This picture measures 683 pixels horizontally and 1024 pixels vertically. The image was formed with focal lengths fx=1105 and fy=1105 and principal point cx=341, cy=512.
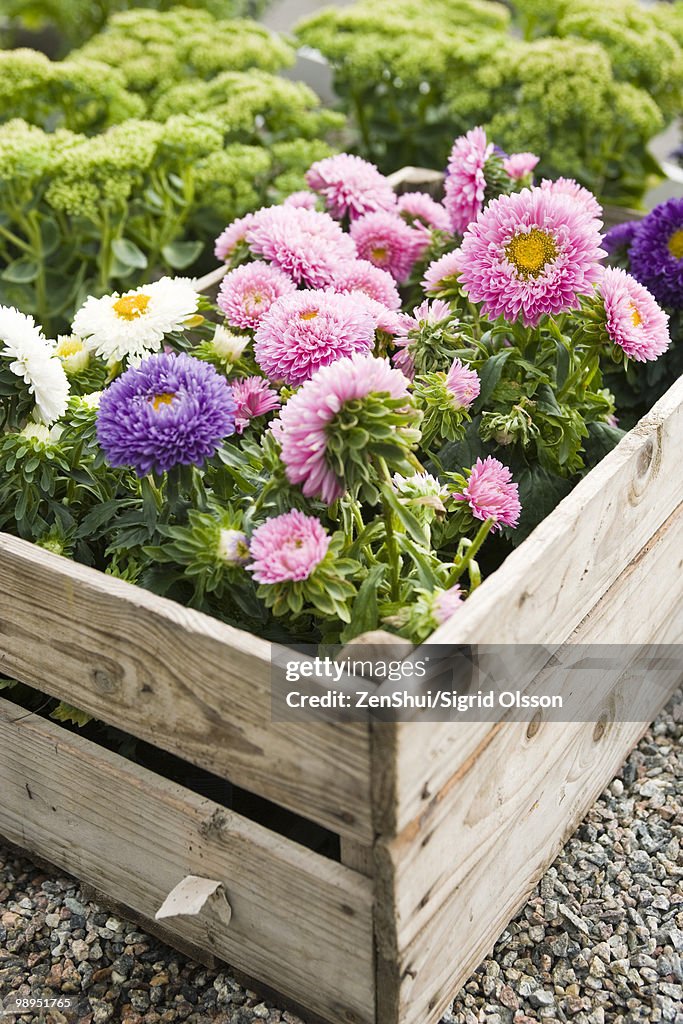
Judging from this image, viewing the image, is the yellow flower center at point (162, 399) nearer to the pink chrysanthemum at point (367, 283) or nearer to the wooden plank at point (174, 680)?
the wooden plank at point (174, 680)

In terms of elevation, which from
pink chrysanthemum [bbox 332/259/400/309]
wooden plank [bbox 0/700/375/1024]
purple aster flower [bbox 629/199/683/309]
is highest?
purple aster flower [bbox 629/199/683/309]

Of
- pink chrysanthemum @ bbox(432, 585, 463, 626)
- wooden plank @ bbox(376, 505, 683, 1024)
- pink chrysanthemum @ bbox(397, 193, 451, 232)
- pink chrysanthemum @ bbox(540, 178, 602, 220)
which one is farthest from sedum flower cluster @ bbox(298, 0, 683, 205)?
pink chrysanthemum @ bbox(432, 585, 463, 626)

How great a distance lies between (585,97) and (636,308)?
1178 millimetres

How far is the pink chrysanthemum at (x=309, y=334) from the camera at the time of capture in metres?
1.44

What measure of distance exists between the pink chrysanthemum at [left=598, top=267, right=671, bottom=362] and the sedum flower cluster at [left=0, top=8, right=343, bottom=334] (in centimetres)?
107

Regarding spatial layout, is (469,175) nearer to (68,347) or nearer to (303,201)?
(303,201)

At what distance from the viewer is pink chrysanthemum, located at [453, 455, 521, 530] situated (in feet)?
4.71

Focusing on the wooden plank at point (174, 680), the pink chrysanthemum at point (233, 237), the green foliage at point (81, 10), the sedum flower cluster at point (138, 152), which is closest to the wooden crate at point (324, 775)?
the wooden plank at point (174, 680)

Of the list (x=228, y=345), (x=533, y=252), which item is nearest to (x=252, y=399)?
(x=228, y=345)

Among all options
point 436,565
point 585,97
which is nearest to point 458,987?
point 436,565

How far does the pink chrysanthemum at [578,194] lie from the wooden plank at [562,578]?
29 centimetres

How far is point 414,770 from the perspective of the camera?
44.4 inches

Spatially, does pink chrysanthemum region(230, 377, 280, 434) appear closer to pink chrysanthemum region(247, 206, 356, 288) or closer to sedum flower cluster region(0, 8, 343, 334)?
pink chrysanthemum region(247, 206, 356, 288)

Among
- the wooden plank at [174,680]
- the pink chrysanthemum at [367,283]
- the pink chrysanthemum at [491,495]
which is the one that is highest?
the pink chrysanthemum at [367,283]
